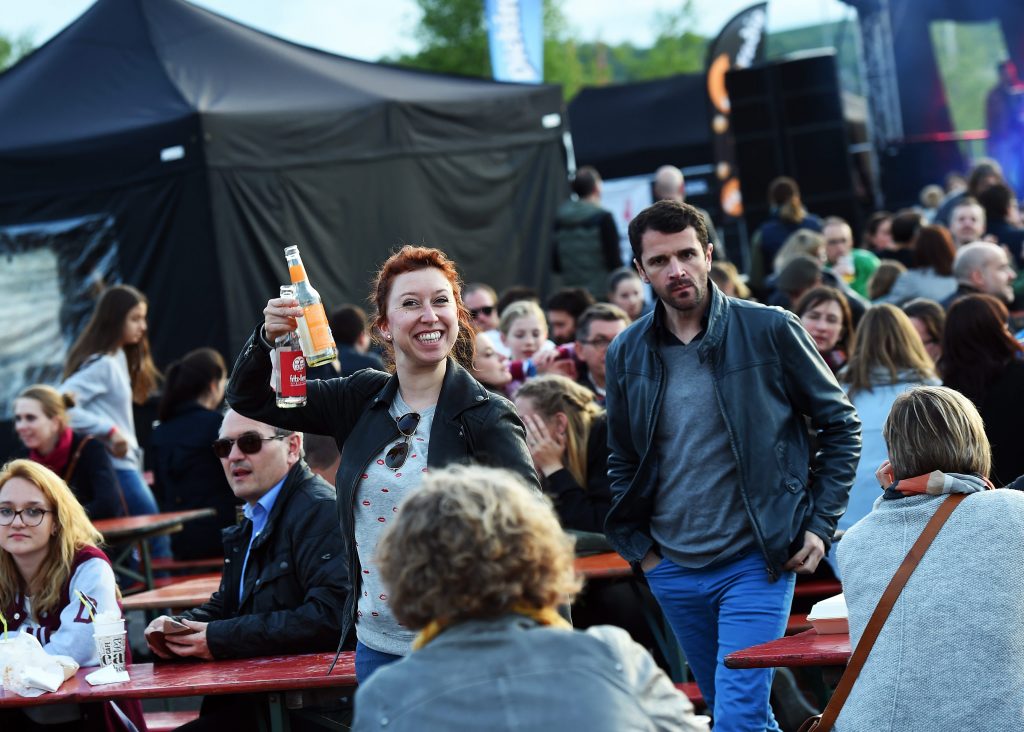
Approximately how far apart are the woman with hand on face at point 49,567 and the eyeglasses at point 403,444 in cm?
195

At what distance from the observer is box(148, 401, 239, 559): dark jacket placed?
8445 mm

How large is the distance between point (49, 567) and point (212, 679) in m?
1.18

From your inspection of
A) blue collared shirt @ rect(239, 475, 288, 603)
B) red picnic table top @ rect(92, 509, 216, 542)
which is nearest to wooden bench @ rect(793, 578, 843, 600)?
blue collared shirt @ rect(239, 475, 288, 603)

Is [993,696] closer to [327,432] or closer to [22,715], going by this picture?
[327,432]

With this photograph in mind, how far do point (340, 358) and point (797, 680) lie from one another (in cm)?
360

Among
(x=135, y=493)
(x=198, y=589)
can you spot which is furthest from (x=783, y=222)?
(x=198, y=589)

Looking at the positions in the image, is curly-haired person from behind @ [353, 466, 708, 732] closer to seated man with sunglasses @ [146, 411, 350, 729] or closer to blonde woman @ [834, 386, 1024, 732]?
blonde woman @ [834, 386, 1024, 732]

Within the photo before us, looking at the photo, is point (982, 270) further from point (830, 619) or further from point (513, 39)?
point (513, 39)

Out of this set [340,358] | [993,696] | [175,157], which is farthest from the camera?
[175,157]

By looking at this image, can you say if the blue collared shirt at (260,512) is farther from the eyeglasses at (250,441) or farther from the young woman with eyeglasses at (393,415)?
the young woman with eyeglasses at (393,415)

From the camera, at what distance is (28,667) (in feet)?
15.1

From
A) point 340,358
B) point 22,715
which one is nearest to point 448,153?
point 340,358

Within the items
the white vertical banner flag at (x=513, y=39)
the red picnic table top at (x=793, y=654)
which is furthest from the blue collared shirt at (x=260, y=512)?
the white vertical banner flag at (x=513, y=39)

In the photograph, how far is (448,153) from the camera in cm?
1302
